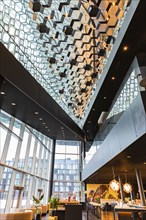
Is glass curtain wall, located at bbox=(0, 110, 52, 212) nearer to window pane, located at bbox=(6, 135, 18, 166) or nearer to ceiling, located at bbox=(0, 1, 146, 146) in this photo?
window pane, located at bbox=(6, 135, 18, 166)

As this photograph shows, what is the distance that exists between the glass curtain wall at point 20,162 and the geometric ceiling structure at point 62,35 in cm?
297

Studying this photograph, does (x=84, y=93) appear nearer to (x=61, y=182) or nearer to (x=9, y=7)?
(x=9, y=7)

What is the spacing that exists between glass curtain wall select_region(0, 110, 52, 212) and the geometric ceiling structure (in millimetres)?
2973

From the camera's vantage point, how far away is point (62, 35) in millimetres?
7281

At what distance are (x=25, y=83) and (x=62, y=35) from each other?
247 centimetres

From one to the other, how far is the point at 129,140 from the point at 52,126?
25.9 feet

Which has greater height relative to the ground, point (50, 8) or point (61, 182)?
point (50, 8)

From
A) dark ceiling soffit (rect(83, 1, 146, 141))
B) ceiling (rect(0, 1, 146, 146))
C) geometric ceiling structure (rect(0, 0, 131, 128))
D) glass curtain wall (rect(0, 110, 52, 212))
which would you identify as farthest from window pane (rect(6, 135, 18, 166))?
dark ceiling soffit (rect(83, 1, 146, 141))

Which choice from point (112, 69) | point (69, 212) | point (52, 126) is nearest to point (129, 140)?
point (112, 69)

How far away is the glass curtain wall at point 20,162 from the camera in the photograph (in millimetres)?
8430

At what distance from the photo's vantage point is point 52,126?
40.1 feet

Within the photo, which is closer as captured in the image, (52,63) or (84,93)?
(52,63)

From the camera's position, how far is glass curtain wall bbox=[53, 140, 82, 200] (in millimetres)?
14828

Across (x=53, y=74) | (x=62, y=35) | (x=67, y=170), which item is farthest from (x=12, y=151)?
(x=67, y=170)
